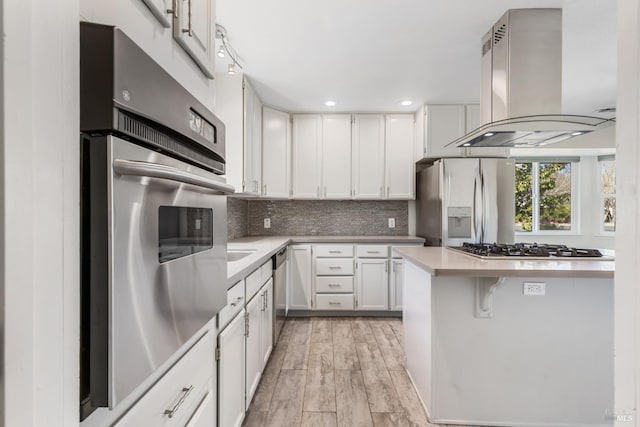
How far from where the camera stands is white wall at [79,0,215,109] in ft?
1.93

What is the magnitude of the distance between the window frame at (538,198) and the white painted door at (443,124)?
2.06 meters

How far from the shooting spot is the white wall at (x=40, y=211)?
0.33 m

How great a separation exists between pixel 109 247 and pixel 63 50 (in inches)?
11.3

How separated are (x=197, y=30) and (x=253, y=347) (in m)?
1.61

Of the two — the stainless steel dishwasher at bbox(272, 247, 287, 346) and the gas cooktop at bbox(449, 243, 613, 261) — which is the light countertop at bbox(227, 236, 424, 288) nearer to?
the stainless steel dishwasher at bbox(272, 247, 287, 346)

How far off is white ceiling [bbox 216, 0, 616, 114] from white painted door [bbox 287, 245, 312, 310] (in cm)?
170

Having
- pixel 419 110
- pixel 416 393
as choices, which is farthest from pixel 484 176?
pixel 416 393

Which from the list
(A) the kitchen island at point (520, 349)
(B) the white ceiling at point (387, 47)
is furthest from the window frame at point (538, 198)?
(A) the kitchen island at point (520, 349)

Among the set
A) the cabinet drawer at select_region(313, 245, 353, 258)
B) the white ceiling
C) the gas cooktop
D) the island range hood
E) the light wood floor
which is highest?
the white ceiling

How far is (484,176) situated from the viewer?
3.39 metres

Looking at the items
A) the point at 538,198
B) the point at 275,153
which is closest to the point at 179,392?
the point at 275,153

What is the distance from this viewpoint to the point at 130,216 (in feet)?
1.86

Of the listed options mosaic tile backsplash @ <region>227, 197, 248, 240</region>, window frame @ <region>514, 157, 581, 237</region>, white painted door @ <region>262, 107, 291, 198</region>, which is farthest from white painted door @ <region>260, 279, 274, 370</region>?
window frame @ <region>514, 157, 581, 237</region>

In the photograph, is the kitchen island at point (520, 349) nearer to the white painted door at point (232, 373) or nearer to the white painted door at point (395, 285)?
the white painted door at point (232, 373)
